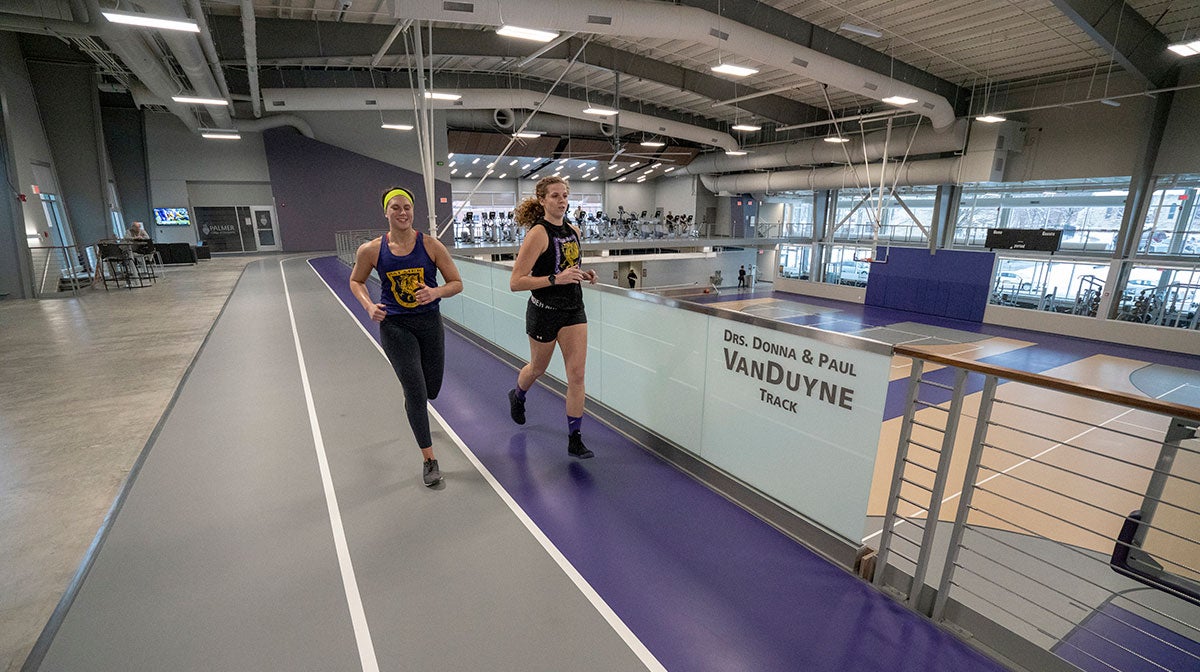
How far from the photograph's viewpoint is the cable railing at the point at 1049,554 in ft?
5.49

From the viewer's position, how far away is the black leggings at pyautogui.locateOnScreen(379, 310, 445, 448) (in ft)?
8.82

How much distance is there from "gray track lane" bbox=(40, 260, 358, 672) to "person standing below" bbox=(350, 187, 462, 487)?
76 centimetres

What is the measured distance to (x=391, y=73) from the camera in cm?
1398

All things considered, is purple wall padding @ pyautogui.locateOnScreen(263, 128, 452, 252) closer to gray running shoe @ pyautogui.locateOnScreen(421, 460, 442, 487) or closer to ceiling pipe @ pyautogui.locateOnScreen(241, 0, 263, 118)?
ceiling pipe @ pyautogui.locateOnScreen(241, 0, 263, 118)

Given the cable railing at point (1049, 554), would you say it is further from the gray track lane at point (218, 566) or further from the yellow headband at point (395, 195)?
the yellow headband at point (395, 195)

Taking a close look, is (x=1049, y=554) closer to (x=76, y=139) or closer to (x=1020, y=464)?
(x=1020, y=464)

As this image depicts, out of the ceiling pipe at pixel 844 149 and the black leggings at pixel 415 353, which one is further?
the ceiling pipe at pixel 844 149

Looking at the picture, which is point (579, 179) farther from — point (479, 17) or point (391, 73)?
point (479, 17)

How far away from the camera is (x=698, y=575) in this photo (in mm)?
2178

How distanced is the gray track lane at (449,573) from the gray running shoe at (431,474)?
6 centimetres

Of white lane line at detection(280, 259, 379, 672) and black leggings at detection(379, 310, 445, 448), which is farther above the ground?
black leggings at detection(379, 310, 445, 448)

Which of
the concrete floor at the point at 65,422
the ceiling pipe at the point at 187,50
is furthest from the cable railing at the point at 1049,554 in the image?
the ceiling pipe at the point at 187,50

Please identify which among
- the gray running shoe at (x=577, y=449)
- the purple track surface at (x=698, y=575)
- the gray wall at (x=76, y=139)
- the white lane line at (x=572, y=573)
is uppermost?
the gray wall at (x=76, y=139)

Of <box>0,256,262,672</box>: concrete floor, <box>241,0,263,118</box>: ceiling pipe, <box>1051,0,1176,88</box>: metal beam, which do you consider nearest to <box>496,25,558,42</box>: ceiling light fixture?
<box>241,0,263,118</box>: ceiling pipe
